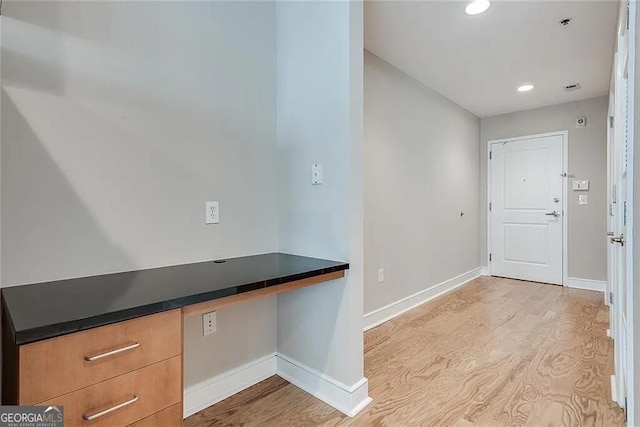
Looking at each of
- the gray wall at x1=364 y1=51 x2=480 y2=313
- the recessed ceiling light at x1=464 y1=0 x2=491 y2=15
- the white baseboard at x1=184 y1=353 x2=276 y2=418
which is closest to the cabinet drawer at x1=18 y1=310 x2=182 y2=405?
the white baseboard at x1=184 y1=353 x2=276 y2=418

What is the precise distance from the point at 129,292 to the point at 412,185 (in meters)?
2.89

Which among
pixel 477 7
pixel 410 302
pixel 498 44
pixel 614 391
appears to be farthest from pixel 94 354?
pixel 498 44

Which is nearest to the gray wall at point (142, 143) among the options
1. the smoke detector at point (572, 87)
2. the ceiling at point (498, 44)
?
the ceiling at point (498, 44)

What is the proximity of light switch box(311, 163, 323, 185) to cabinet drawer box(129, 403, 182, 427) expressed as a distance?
1213 mm

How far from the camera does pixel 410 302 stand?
11.4 ft

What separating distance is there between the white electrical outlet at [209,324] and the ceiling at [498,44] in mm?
2212

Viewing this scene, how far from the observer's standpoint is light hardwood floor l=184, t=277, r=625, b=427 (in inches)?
66.8

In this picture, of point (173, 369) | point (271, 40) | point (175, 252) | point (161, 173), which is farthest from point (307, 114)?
point (173, 369)

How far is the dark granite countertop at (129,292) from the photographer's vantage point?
90 cm

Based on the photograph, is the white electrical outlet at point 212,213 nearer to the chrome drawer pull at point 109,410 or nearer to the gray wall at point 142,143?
the gray wall at point 142,143

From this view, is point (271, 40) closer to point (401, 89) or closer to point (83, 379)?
point (401, 89)

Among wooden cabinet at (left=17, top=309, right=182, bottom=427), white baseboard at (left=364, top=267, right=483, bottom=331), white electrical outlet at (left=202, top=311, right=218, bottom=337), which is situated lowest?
white baseboard at (left=364, top=267, right=483, bottom=331)

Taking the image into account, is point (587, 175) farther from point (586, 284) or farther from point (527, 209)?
point (586, 284)

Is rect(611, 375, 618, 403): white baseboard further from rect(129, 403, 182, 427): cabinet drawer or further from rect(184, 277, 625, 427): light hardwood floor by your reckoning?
rect(129, 403, 182, 427): cabinet drawer
